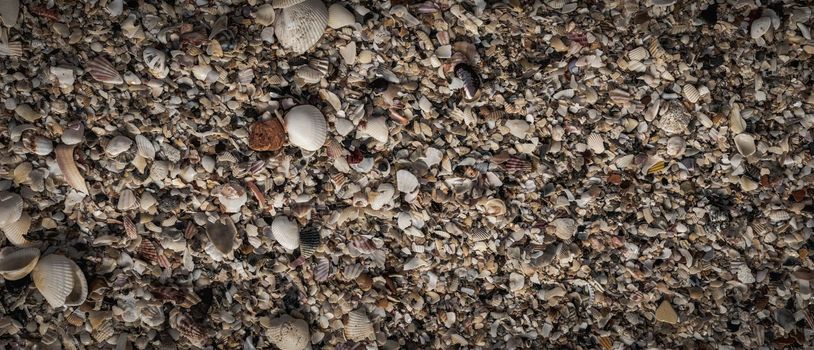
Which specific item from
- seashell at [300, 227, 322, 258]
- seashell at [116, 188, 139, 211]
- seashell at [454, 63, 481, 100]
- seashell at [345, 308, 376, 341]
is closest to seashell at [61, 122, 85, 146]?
seashell at [116, 188, 139, 211]

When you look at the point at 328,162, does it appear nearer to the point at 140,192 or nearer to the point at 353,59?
the point at 353,59

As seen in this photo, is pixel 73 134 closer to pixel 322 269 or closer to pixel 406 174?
pixel 322 269

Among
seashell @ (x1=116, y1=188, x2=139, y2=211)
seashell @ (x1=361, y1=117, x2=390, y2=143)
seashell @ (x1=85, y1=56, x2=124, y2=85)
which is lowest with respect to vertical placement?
seashell @ (x1=116, y1=188, x2=139, y2=211)

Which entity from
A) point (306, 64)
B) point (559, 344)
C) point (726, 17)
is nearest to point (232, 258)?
point (306, 64)

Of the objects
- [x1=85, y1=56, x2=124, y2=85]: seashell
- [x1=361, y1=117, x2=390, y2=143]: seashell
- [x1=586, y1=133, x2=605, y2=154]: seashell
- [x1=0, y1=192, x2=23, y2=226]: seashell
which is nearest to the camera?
[x1=0, y1=192, x2=23, y2=226]: seashell

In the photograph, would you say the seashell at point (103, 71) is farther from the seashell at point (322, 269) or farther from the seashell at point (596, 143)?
the seashell at point (596, 143)

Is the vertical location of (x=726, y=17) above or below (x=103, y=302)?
above

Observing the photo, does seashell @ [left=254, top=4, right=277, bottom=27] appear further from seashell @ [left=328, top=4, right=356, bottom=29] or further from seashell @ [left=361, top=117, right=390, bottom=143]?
seashell @ [left=361, top=117, right=390, bottom=143]

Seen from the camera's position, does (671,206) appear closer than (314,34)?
No
